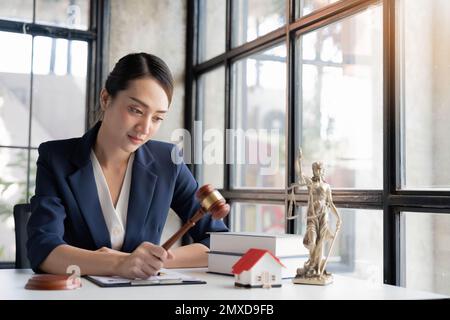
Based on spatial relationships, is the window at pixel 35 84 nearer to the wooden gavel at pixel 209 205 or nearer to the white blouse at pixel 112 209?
the white blouse at pixel 112 209

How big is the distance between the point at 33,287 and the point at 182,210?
828 mm

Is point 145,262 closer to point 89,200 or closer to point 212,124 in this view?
point 89,200

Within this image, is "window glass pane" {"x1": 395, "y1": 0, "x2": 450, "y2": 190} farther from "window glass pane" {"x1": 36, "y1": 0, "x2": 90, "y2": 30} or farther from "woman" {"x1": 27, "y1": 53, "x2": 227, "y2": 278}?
"window glass pane" {"x1": 36, "y1": 0, "x2": 90, "y2": 30}

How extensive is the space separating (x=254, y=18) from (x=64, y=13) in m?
1.33

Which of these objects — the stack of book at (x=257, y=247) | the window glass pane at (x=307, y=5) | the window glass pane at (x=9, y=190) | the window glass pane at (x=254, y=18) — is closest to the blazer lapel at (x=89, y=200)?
the stack of book at (x=257, y=247)

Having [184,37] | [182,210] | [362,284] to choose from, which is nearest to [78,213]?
[182,210]

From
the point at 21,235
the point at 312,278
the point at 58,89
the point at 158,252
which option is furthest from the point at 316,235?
the point at 58,89

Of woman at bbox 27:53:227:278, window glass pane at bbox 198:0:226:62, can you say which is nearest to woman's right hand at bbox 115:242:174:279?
woman at bbox 27:53:227:278

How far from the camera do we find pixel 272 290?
1342mm

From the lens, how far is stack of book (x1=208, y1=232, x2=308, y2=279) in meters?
1.52

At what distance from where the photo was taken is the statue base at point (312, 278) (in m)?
1.43

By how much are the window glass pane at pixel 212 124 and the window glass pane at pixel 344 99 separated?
98 centimetres

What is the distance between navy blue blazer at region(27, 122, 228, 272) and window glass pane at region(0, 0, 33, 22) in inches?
85.7
